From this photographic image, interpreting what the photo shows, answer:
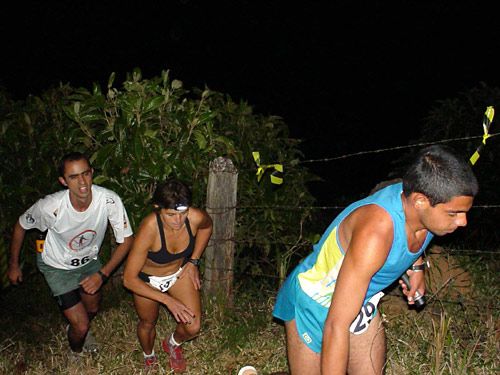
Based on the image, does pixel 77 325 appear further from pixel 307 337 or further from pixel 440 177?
pixel 440 177

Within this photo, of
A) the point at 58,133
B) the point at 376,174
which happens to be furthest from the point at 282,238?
the point at 376,174

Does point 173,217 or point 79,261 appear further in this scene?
point 79,261

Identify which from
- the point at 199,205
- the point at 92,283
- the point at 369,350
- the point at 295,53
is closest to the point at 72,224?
the point at 92,283

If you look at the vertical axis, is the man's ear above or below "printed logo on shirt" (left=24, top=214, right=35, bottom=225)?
above

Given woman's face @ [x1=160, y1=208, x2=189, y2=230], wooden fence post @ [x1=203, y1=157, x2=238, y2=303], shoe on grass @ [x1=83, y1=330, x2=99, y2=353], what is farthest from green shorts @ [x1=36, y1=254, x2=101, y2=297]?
woman's face @ [x1=160, y1=208, x2=189, y2=230]

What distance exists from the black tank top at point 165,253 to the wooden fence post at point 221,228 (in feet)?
1.85

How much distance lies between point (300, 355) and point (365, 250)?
962 mm

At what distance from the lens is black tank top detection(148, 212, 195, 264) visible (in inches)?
185

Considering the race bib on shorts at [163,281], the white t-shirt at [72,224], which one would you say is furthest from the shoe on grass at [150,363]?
the white t-shirt at [72,224]

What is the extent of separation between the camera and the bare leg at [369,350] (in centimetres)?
343

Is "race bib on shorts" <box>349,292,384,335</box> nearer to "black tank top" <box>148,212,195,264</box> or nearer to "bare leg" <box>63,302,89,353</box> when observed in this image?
"black tank top" <box>148,212,195,264</box>

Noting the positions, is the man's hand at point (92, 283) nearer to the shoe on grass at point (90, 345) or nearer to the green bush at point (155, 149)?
the shoe on grass at point (90, 345)

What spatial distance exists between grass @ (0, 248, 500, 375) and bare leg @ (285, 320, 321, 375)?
3.56ft

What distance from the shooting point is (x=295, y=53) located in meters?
25.5
